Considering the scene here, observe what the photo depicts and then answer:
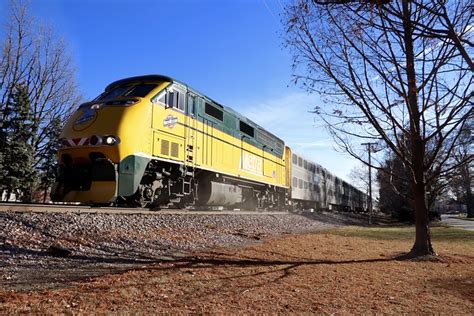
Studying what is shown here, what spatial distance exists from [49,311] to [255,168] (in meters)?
16.7

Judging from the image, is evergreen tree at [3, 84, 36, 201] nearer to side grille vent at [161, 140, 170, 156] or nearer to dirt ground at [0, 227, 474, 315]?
side grille vent at [161, 140, 170, 156]

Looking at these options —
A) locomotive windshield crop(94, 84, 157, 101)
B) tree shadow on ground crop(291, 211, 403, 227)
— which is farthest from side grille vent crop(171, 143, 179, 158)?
tree shadow on ground crop(291, 211, 403, 227)

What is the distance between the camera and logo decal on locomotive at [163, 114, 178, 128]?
1208cm

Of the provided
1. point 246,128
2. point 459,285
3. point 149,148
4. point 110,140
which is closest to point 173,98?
point 149,148

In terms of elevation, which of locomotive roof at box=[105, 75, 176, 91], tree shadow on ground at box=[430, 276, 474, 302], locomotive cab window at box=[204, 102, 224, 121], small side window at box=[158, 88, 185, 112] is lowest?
tree shadow on ground at box=[430, 276, 474, 302]

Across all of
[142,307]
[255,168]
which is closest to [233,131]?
[255,168]

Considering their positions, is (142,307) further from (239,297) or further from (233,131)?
(233,131)

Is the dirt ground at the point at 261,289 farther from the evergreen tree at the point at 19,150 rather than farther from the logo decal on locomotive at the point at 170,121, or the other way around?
the evergreen tree at the point at 19,150

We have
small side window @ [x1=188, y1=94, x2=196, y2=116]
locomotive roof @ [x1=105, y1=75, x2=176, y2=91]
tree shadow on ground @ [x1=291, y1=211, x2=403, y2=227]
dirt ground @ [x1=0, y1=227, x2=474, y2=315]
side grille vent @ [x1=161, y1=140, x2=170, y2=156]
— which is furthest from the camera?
tree shadow on ground @ [x1=291, y1=211, x2=403, y2=227]

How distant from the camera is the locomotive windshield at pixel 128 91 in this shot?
11.7 meters

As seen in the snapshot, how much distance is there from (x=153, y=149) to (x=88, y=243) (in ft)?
14.4

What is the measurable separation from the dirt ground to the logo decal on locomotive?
524 centimetres

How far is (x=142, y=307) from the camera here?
4.29 meters

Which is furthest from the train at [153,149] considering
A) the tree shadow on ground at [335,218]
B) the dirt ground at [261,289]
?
the tree shadow on ground at [335,218]
